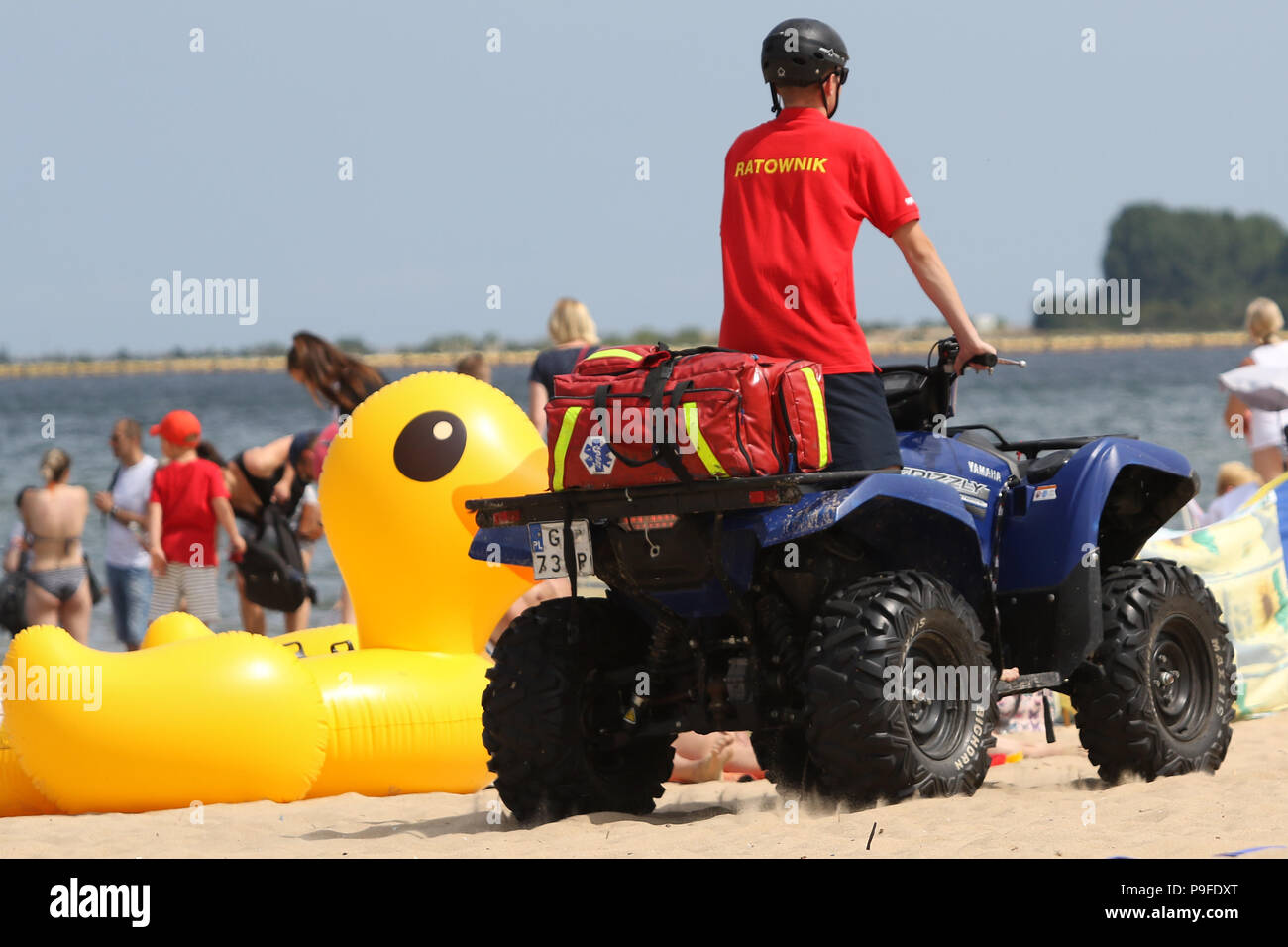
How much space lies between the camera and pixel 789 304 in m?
5.79

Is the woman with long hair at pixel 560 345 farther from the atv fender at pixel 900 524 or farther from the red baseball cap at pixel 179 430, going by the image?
the atv fender at pixel 900 524

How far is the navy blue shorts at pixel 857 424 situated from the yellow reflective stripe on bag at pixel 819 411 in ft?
0.52

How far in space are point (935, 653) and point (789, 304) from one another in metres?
1.16

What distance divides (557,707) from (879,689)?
3.63ft

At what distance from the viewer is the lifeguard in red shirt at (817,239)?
5.71 meters

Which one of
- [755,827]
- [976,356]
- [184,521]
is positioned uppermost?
[976,356]

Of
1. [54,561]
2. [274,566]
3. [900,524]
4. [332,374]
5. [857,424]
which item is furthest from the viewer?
[54,561]

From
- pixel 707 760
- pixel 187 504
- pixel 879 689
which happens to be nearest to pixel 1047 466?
pixel 879 689

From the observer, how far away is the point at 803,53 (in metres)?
5.86

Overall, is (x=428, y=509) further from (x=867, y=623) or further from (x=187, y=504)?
(x=187, y=504)

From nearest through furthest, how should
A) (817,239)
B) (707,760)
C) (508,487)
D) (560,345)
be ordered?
(817,239)
(707,760)
(508,487)
(560,345)

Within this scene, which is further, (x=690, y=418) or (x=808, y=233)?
(x=808, y=233)

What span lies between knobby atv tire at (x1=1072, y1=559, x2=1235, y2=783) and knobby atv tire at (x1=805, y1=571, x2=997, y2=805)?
82 centimetres
